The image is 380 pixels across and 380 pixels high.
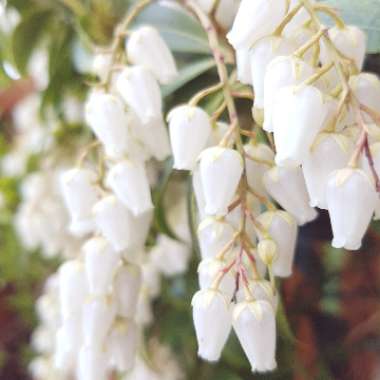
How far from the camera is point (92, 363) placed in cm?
64

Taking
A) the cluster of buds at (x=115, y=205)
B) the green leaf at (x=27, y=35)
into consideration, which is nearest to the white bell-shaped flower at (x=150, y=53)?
the cluster of buds at (x=115, y=205)

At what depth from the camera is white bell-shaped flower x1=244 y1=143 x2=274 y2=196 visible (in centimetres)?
51

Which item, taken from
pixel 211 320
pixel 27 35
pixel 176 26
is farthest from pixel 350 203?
pixel 27 35

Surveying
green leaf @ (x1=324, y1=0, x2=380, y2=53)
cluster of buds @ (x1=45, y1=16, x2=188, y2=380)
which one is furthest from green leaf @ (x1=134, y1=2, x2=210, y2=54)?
green leaf @ (x1=324, y1=0, x2=380, y2=53)

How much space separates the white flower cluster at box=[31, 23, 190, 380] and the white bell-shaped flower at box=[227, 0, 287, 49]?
12 cm

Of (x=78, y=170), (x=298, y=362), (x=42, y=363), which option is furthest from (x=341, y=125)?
(x=42, y=363)

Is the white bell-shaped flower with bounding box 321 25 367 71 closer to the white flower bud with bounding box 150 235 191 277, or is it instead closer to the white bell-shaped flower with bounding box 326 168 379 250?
the white bell-shaped flower with bounding box 326 168 379 250

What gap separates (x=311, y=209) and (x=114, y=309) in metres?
0.23

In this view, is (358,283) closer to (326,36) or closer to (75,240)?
(75,240)

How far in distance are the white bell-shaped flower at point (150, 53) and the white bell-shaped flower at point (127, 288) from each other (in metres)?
0.19

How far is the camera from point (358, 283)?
1024 mm

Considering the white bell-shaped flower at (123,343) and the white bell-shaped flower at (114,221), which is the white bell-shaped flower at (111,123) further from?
the white bell-shaped flower at (123,343)

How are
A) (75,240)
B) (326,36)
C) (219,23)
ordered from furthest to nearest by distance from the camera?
1. (75,240)
2. (219,23)
3. (326,36)

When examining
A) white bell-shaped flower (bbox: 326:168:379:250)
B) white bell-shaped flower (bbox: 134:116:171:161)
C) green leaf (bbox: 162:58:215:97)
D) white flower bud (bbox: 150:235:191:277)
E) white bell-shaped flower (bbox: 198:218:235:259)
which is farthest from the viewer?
white flower bud (bbox: 150:235:191:277)
